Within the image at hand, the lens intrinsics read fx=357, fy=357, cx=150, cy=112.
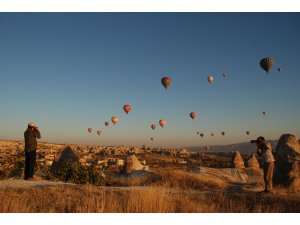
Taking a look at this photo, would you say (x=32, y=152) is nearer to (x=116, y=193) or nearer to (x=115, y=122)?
(x=116, y=193)

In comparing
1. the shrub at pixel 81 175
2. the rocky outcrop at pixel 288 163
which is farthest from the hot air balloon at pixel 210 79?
the shrub at pixel 81 175

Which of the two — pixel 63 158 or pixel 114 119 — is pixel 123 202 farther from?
pixel 114 119

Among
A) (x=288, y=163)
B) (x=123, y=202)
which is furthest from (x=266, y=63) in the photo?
(x=123, y=202)

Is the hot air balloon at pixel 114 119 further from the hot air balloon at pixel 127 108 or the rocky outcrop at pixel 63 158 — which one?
the rocky outcrop at pixel 63 158

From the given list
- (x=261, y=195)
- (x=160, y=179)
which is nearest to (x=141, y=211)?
(x=261, y=195)

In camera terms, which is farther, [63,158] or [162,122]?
[162,122]

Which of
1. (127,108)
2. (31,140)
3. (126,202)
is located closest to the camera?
(126,202)
